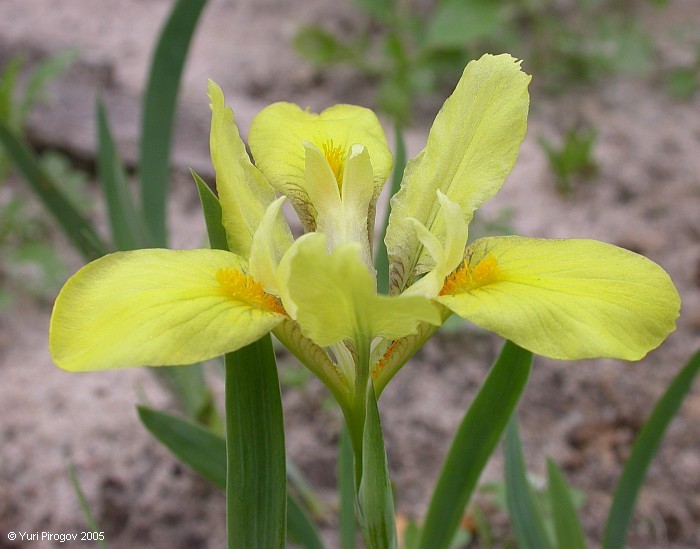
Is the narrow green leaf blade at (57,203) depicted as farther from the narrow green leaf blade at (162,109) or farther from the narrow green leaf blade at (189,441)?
the narrow green leaf blade at (189,441)

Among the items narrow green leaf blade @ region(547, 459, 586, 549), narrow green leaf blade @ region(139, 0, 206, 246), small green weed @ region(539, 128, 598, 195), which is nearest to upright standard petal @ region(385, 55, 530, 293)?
narrow green leaf blade @ region(547, 459, 586, 549)

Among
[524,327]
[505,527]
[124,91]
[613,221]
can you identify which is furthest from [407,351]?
[124,91]

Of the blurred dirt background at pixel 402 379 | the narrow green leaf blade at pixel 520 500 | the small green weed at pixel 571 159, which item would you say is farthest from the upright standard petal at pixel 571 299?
the small green weed at pixel 571 159

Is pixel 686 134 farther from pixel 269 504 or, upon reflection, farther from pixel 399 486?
pixel 269 504

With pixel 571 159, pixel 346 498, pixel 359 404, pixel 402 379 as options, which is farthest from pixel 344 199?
pixel 571 159

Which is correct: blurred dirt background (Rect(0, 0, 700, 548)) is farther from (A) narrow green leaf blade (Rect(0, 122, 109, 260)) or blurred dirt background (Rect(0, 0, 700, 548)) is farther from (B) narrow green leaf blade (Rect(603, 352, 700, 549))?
(A) narrow green leaf blade (Rect(0, 122, 109, 260))

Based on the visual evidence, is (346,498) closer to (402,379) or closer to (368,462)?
(368,462)

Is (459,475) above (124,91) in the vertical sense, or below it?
below
